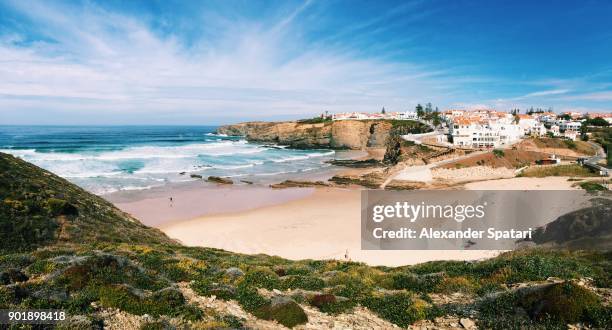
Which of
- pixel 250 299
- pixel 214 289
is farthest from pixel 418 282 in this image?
pixel 214 289

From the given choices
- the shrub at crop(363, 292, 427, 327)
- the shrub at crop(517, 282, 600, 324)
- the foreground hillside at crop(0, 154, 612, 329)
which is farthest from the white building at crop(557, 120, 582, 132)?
the shrub at crop(363, 292, 427, 327)

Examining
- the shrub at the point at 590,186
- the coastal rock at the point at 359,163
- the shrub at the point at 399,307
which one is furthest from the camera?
the coastal rock at the point at 359,163

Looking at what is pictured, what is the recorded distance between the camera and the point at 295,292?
32.2ft

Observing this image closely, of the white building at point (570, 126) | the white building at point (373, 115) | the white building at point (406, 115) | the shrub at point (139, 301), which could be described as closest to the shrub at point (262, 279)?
the shrub at point (139, 301)

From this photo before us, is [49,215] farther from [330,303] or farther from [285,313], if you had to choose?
[330,303]

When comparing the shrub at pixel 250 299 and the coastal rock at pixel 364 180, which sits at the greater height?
the shrub at pixel 250 299

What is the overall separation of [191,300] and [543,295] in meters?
8.16

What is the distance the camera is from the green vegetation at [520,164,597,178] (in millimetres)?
46416

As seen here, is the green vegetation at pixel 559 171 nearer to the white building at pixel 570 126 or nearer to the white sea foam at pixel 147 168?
the white sea foam at pixel 147 168

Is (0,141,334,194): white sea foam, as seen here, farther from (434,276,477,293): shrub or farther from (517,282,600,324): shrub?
(517,282,600,324): shrub

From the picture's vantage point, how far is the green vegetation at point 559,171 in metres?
46.4

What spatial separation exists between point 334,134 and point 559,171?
2504 inches

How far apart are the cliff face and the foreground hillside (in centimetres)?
8961

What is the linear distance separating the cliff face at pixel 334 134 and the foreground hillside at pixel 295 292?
89.6m
